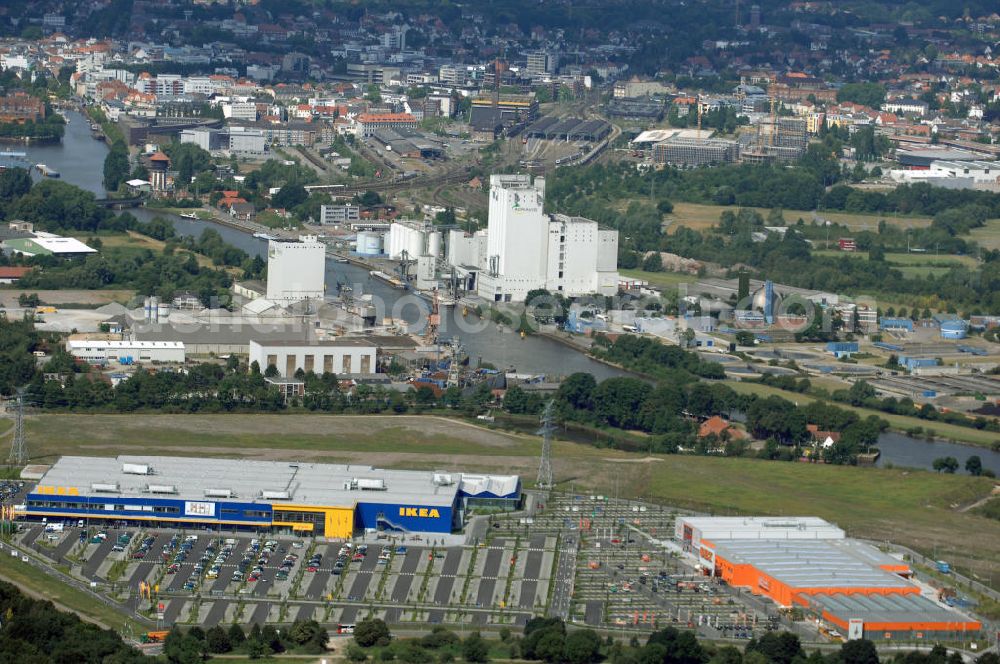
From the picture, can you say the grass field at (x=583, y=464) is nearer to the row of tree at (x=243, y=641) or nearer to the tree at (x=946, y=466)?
the tree at (x=946, y=466)

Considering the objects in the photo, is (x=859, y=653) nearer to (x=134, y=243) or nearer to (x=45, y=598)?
(x=45, y=598)

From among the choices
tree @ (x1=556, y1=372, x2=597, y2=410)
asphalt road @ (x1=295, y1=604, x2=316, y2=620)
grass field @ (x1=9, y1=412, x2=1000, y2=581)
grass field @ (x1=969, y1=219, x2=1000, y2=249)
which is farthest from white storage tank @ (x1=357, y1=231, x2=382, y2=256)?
asphalt road @ (x1=295, y1=604, x2=316, y2=620)

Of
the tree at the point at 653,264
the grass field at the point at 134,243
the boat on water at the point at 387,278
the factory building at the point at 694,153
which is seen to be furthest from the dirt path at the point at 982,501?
the factory building at the point at 694,153

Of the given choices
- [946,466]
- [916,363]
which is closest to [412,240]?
[916,363]

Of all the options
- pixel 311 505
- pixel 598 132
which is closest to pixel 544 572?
pixel 311 505

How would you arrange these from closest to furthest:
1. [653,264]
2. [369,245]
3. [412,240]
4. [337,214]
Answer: [412,240] → [653,264] → [369,245] → [337,214]

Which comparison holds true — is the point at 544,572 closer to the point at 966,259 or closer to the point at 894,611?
the point at 894,611
